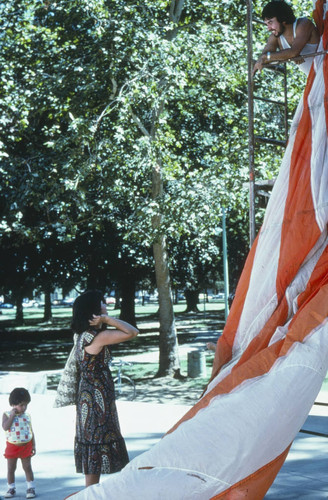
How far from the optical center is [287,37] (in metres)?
5.31

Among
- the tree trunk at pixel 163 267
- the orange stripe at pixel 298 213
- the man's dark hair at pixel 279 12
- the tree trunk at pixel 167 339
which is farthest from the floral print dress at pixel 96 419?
the tree trunk at pixel 167 339

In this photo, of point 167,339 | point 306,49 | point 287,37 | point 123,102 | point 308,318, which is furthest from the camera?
point 167,339

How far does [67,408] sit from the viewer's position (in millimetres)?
11531

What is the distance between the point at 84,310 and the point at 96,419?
34.5 inches

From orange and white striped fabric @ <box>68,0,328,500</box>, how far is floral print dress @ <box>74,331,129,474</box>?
822 mm

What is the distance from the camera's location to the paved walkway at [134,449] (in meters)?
6.85

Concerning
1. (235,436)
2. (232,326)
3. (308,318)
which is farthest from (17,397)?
(308,318)

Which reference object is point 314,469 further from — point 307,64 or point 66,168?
point 66,168

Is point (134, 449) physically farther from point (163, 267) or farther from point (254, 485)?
point (163, 267)

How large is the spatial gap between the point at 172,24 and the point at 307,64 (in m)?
10.8

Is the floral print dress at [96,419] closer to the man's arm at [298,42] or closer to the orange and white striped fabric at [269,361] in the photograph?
the orange and white striped fabric at [269,361]

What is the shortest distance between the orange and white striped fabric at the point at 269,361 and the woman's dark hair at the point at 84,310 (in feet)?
4.01

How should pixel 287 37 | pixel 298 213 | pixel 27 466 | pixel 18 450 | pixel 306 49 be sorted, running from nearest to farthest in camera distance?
pixel 298 213 < pixel 306 49 < pixel 287 37 < pixel 18 450 < pixel 27 466

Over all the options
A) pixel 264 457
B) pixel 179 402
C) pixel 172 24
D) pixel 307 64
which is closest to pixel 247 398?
pixel 264 457
